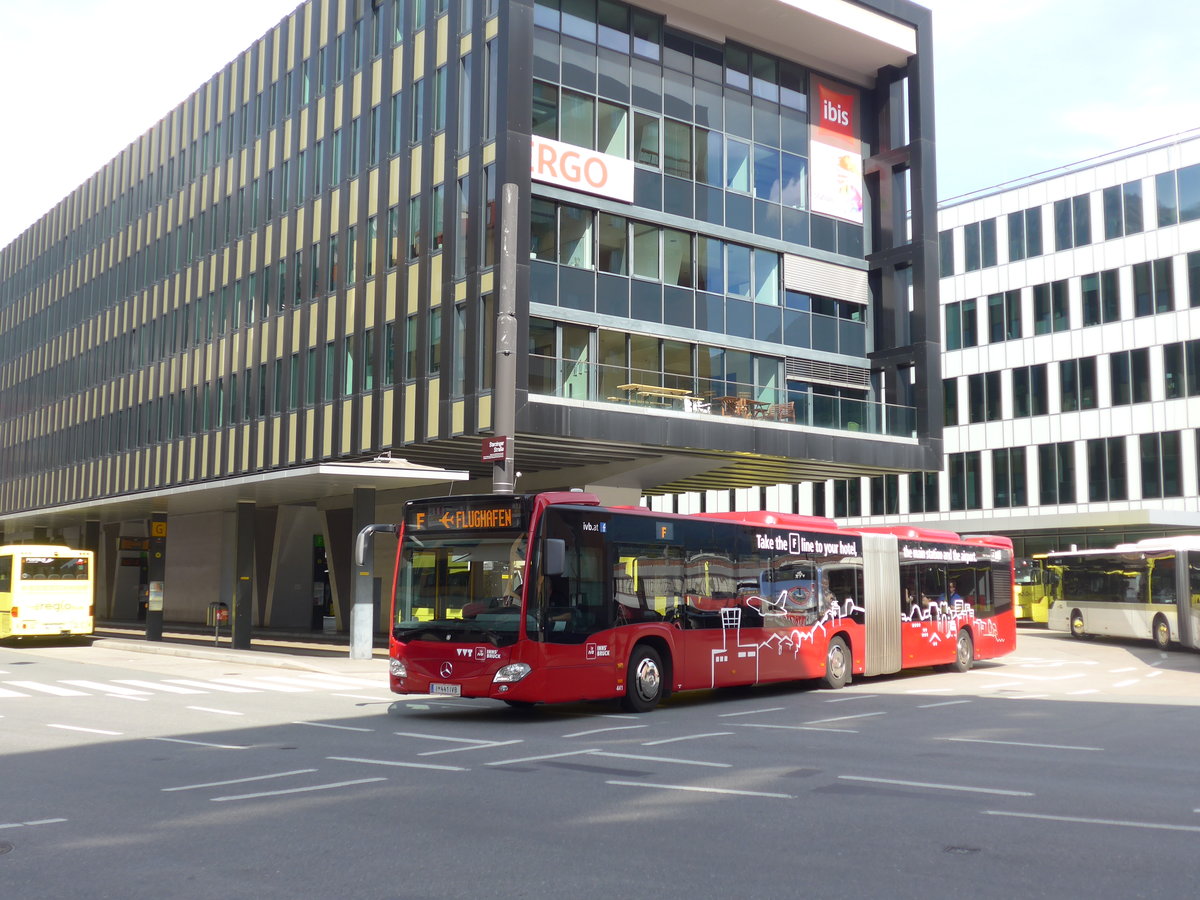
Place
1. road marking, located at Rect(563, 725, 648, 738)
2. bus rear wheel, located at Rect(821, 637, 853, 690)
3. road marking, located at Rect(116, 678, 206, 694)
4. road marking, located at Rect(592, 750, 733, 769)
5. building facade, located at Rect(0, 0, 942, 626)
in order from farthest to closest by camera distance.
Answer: building facade, located at Rect(0, 0, 942, 626)
bus rear wheel, located at Rect(821, 637, 853, 690)
road marking, located at Rect(116, 678, 206, 694)
road marking, located at Rect(563, 725, 648, 738)
road marking, located at Rect(592, 750, 733, 769)

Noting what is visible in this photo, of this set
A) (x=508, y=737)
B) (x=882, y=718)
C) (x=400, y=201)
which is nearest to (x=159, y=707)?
(x=508, y=737)

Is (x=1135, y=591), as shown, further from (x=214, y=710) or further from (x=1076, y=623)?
(x=214, y=710)

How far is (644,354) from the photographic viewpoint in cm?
3177

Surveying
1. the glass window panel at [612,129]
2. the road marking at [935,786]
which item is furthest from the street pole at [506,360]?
the road marking at [935,786]

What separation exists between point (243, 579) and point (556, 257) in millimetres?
13139

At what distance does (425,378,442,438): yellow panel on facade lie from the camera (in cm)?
3102

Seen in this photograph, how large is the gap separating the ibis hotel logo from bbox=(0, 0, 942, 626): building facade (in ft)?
0.32

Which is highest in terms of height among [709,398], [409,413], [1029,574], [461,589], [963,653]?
[709,398]

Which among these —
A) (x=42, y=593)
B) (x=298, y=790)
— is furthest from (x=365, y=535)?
(x=42, y=593)

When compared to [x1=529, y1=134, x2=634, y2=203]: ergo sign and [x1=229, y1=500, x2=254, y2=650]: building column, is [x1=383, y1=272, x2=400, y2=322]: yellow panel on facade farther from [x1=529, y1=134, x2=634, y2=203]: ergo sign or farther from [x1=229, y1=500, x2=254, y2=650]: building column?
[x1=229, y1=500, x2=254, y2=650]: building column

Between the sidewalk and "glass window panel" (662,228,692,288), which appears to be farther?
"glass window panel" (662,228,692,288)

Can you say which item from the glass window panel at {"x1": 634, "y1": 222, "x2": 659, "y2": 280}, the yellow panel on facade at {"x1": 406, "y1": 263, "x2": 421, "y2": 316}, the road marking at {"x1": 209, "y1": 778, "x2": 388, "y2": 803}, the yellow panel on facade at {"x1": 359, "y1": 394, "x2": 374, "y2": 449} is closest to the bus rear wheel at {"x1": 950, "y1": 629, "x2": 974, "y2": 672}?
the glass window panel at {"x1": 634, "y1": 222, "x2": 659, "y2": 280}

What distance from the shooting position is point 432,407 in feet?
103

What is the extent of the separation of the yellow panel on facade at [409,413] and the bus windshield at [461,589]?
51.3ft
